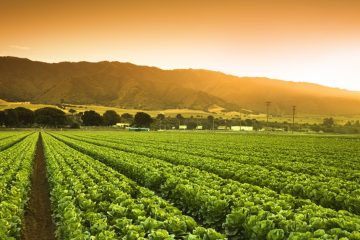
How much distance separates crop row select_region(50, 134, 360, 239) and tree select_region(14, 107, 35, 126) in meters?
148

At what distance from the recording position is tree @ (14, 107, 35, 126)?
501ft

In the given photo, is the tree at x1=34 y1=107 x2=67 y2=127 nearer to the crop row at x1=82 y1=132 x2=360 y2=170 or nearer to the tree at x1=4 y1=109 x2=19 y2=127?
the tree at x1=4 y1=109 x2=19 y2=127

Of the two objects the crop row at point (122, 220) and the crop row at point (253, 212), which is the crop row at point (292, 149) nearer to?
the crop row at point (253, 212)

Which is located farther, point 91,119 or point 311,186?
point 91,119

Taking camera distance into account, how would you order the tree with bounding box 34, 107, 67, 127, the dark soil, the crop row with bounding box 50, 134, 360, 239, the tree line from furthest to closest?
the tree with bounding box 34, 107, 67, 127, the tree line, the dark soil, the crop row with bounding box 50, 134, 360, 239

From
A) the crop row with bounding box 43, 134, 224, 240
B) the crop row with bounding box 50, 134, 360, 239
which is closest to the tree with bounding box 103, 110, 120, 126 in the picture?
Result: the crop row with bounding box 50, 134, 360, 239

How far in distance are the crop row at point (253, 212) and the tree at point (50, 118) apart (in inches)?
5577

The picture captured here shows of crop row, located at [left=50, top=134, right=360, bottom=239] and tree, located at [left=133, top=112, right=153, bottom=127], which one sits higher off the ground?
tree, located at [left=133, top=112, right=153, bottom=127]

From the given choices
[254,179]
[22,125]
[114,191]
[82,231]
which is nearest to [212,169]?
[254,179]

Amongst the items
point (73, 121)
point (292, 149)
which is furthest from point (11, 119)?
point (292, 149)

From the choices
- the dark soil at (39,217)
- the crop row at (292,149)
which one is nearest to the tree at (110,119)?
the crop row at (292,149)

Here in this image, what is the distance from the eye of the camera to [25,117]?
154 metres

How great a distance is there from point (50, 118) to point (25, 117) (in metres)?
11.2

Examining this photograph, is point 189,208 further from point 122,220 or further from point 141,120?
point 141,120
